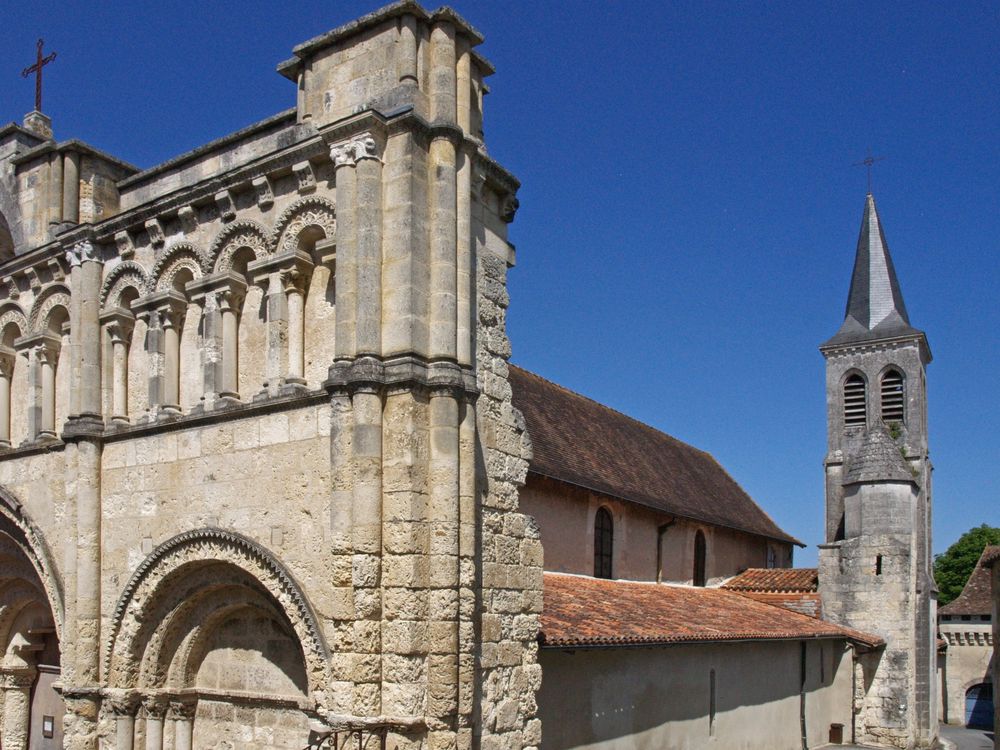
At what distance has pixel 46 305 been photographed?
12.0 metres

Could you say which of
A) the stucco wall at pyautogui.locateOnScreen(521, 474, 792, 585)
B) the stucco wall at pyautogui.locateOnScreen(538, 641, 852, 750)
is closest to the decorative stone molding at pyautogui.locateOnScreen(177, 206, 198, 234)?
the stucco wall at pyautogui.locateOnScreen(538, 641, 852, 750)

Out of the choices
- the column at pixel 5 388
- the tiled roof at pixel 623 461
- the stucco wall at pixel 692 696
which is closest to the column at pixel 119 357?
the column at pixel 5 388

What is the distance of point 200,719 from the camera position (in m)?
10.3

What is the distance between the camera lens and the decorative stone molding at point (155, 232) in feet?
34.8

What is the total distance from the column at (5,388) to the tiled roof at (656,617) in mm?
7036

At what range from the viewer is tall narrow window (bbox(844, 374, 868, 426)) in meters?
27.8

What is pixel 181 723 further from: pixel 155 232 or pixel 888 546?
pixel 888 546

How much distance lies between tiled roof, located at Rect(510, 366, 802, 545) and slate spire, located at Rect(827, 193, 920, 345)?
234 inches

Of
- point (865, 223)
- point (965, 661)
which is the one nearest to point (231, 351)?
point (865, 223)

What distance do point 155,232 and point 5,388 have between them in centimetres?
353

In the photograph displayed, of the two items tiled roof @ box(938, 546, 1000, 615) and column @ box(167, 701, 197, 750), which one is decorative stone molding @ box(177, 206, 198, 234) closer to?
column @ box(167, 701, 197, 750)

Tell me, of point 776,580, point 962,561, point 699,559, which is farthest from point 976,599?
point 699,559

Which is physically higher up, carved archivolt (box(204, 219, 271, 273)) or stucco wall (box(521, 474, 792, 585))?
carved archivolt (box(204, 219, 271, 273))

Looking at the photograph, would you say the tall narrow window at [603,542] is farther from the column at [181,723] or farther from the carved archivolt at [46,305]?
the carved archivolt at [46,305]
